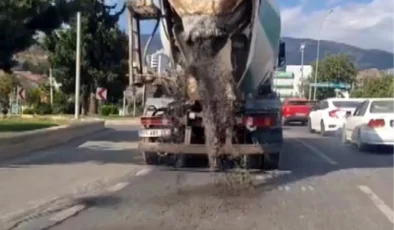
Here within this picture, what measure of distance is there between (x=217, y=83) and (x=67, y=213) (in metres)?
4.89

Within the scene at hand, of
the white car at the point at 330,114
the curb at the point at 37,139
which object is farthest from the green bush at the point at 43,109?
the white car at the point at 330,114

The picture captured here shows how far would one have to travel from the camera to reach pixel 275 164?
1866cm

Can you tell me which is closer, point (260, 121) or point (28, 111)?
point (260, 121)

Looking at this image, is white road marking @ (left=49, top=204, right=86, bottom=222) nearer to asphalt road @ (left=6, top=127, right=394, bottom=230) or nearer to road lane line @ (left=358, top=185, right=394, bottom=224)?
asphalt road @ (left=6, top=127, right=394, bottom=230)

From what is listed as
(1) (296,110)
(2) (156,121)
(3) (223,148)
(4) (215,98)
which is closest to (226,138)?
(3) (223,148)

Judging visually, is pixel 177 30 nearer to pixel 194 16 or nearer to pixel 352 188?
pixel 194 16

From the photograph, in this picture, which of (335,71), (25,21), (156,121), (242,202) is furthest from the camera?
(335,71)

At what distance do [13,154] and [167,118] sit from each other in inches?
259

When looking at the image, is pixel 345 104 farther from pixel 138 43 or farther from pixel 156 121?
pixel 138 43

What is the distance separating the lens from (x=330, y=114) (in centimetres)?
3653

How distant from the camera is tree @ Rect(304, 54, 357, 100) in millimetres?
107625

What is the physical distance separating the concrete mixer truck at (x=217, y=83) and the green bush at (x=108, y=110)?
173ft

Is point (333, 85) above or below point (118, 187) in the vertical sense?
above

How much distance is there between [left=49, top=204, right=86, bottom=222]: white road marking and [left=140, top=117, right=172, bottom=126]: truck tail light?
507 centimetres
